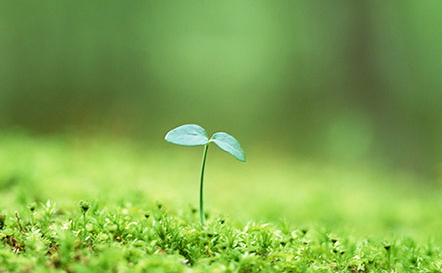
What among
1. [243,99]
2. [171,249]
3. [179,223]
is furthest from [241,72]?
[171,249]

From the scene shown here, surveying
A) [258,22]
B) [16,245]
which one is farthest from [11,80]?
[16,245]

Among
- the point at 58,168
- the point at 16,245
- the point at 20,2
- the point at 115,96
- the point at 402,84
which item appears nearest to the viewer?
the point at 16,245

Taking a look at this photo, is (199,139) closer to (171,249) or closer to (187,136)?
(187,136)

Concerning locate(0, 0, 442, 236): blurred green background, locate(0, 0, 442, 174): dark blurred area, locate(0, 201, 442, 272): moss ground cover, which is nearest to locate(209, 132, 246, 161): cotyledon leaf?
locate(0, 201, 442, 272): moss ground cover

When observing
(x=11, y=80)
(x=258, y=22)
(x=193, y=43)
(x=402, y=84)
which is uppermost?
(x=258, y=22)

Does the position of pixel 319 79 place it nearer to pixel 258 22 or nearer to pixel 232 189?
pixel 258 22
